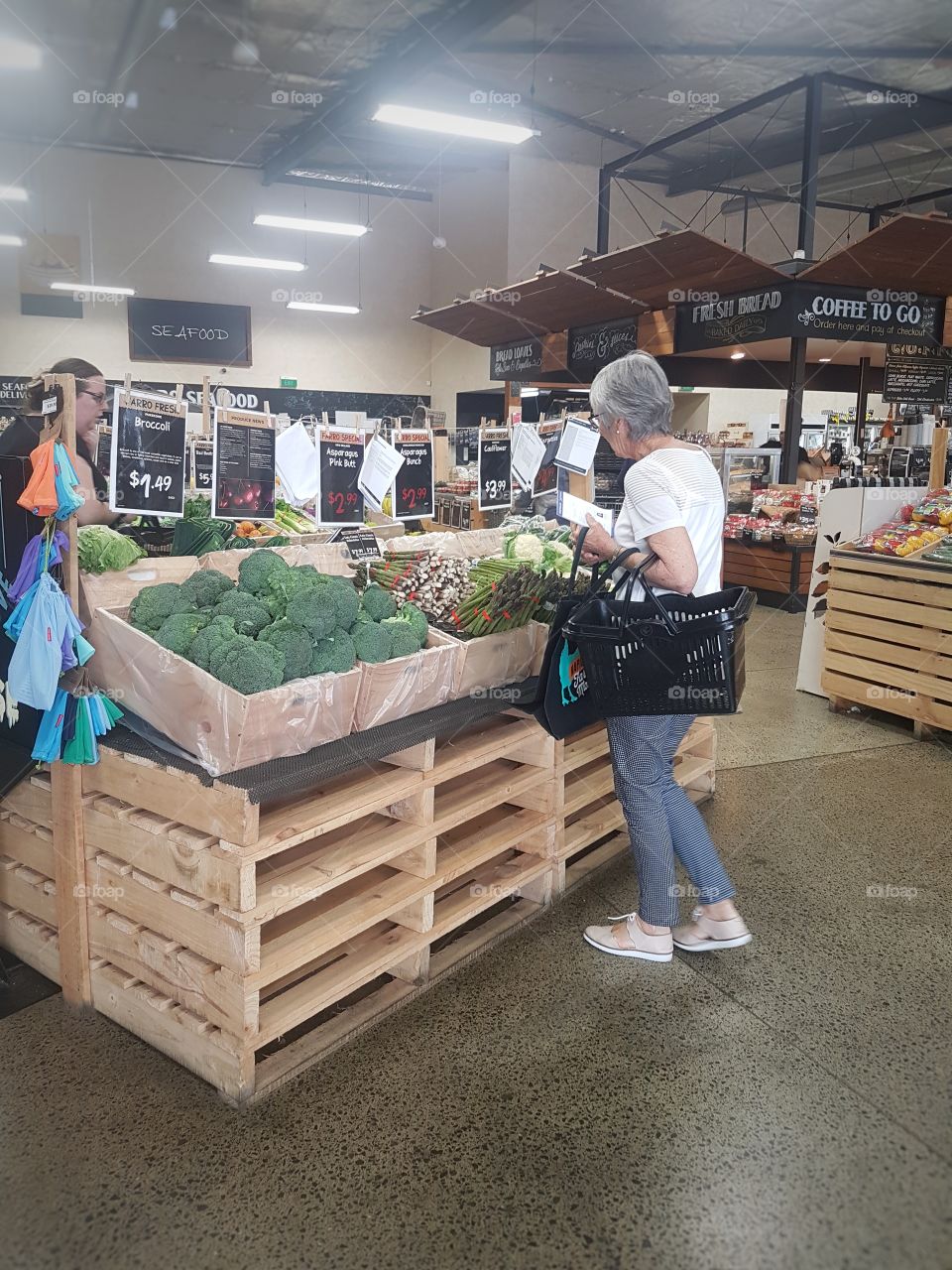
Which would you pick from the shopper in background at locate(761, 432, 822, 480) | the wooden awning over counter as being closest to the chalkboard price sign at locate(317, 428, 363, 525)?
the wooden awning over counter

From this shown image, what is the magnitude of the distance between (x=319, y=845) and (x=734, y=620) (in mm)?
1254

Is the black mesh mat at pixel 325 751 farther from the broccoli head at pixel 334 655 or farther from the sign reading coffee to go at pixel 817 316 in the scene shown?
the sign reading coffee to go at pixel 817 316

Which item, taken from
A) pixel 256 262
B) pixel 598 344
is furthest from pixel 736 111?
pixel 256 262

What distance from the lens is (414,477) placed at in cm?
355

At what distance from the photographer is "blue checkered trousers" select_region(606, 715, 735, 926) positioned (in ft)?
8.47

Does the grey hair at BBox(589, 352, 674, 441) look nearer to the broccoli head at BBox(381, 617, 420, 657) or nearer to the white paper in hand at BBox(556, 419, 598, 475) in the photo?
the white paper in hand at BBox(556, 419, 598, 475)

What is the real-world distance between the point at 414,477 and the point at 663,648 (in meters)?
1.54

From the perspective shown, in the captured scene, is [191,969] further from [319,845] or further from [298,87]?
[298,87]

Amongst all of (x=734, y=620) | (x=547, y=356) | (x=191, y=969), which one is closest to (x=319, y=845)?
(x=191, y=969)

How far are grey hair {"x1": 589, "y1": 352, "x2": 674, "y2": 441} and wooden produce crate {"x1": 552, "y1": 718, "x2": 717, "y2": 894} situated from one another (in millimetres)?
1094

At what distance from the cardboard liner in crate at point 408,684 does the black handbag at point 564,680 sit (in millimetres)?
273

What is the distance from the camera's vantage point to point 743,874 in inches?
130

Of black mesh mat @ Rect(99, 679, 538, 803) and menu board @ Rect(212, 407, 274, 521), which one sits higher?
menu board @ Rect(212, 407, 274, 521)

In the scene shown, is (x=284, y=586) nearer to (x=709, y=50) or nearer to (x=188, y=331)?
(x=709, y=50)
